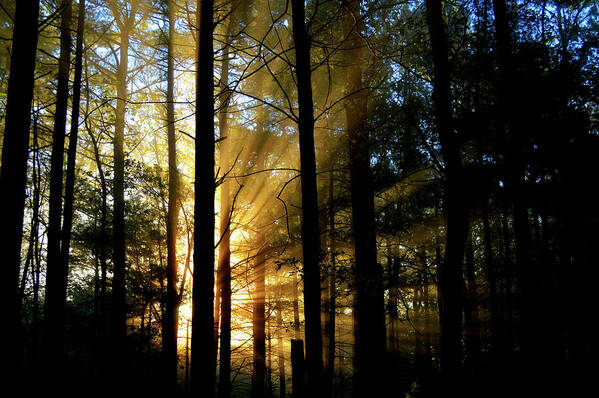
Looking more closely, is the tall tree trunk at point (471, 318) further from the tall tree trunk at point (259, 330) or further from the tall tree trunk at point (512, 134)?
the tall tree trunk at point (259, 330)

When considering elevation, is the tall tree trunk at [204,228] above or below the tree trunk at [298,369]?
above

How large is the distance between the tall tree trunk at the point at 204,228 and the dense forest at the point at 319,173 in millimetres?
26

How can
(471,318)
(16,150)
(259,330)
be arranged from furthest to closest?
(471,318) < (259,330) < (16,150)

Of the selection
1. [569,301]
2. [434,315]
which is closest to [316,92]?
[569,301]

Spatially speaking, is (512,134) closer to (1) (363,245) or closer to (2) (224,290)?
(1) (363,245)

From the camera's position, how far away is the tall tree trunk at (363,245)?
7.33 metres

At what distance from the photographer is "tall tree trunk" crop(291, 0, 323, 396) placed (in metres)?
3.95

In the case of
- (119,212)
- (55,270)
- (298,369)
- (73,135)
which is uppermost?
(73,135)

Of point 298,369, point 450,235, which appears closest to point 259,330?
point 298,369

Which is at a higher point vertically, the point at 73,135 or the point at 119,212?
the point at 73,135

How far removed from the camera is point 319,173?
5.54 m

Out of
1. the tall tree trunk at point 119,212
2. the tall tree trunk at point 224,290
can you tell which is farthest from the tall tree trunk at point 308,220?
the tall tree trunk at point 119,212

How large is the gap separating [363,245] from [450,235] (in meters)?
2.73

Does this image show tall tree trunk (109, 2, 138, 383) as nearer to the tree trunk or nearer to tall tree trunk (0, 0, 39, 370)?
tall tree trunk (0, 0, 39, 370)
